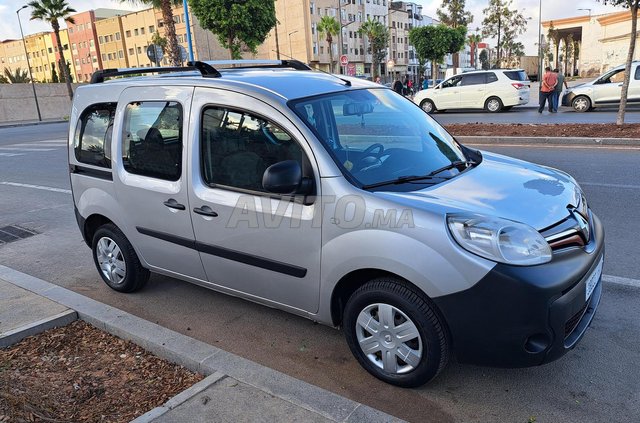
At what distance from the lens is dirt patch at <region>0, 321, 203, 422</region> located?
272 cm

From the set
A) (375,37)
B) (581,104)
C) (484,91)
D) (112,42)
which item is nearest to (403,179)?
(581,104)

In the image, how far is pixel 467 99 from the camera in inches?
806

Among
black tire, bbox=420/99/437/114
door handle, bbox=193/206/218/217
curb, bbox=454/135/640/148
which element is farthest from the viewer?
black tire, bbox=420/99/437/114

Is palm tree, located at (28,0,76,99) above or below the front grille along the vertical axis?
above

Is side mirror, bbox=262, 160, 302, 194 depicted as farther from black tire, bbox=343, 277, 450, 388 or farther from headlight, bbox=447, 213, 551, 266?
headlight, bbox=447, 213, 551, 266

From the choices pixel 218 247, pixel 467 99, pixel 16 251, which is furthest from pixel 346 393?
pixel 467 99

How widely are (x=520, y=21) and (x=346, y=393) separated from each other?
54270 mm

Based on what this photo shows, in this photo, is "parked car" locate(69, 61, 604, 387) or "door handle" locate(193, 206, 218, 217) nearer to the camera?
"parked car" locate(69, 61, 604, 387)

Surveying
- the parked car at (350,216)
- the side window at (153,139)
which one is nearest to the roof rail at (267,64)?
the parked car at (350,216)

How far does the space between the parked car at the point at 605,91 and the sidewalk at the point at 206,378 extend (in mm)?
18140

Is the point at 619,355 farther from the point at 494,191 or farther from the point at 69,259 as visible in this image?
the point at 69,259

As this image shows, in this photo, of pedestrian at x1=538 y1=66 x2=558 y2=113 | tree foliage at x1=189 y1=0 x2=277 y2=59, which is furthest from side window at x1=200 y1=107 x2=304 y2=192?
tree foliage at x1=189 y1=0 x2=277 y2=59

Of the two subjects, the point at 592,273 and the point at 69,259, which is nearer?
the point at 592,273

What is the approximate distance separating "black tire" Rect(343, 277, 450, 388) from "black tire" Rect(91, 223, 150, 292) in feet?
7.22
